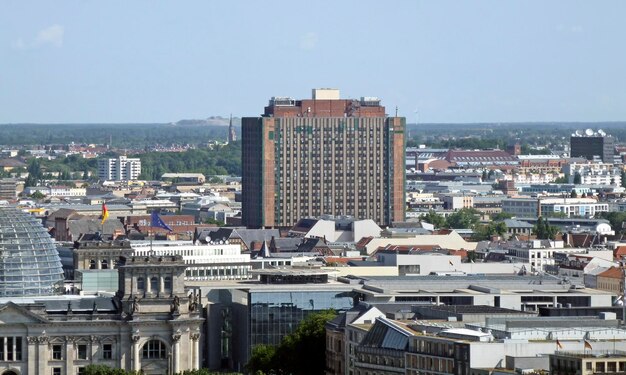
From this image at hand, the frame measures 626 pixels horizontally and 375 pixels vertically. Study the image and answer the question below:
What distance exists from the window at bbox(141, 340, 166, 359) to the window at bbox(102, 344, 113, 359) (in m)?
1.64

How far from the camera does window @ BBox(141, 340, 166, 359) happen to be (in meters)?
140

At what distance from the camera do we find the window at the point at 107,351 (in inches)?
5477

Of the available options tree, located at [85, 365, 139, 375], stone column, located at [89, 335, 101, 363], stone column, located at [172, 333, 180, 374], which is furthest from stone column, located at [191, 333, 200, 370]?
tree, located at [85, 365, 139, 375]

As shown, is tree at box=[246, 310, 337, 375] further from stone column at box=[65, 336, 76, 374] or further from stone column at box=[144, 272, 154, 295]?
stone column at box=[65, 336, 76, 374]

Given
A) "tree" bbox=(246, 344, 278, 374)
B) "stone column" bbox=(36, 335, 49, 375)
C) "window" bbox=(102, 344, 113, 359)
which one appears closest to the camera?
"tree" bbox=(246, 344, 278, 374)

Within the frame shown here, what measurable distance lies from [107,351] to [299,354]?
32.6 feet

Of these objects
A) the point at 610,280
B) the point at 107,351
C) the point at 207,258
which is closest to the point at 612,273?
the point at 610,280

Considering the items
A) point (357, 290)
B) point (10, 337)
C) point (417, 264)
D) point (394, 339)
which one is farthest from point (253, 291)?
point (417, 264)

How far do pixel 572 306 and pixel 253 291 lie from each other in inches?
665

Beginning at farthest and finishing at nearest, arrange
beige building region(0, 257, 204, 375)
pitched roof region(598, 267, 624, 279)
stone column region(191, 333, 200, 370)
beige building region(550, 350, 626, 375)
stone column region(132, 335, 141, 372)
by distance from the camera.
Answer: pitched roof region(598, 267, 624, 279)
stone column region(191, 333, 200, 370)
stone column region(132, 335, 141, 372)
beige building region(0, 257, 204, 375)
beige building region(550, 350, 626, 375)

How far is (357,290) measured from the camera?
148500 millimetres

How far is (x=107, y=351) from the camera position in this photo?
5482 inches

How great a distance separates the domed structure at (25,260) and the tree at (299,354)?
1431cm

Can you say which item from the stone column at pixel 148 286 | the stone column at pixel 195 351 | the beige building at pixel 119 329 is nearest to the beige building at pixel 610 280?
the stone column at pixel 195 351
